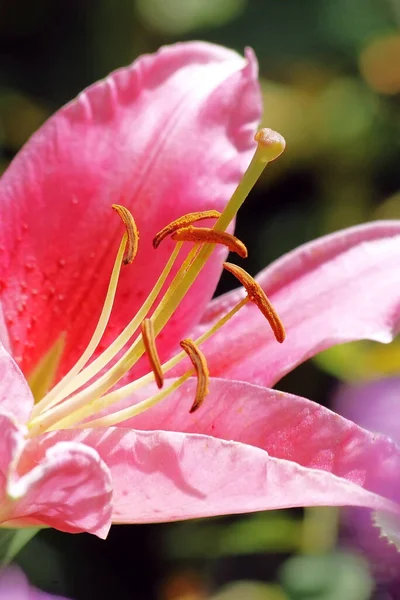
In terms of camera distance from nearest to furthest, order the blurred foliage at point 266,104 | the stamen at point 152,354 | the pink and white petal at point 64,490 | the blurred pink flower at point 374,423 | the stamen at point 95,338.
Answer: the pink and white petal at point 64,490, the stamen at point 152,354, the stamen at point 95,338, the blurred pink flower at point 374,423, the blurred foliage at point 266,104

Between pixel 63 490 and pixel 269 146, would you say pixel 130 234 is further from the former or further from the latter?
pixel 63 490

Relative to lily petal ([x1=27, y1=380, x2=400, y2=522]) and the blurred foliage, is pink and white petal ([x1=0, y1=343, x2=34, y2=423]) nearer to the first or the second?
lily petal ([x1=27, y1=380, x2=400, y2=522])

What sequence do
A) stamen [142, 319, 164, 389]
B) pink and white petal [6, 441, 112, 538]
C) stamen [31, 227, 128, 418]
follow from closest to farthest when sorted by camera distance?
1. pink and white petal [6, 441, 112, 538]
2. stamen [142, 319, 164, 389]
3. stamen [31, 227, 128, 418]

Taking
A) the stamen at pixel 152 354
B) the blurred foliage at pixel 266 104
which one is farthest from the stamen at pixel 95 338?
the blurred foliage at pixel 266 104

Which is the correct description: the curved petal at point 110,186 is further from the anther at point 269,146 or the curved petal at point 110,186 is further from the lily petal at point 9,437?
the lily petal at point 9,437

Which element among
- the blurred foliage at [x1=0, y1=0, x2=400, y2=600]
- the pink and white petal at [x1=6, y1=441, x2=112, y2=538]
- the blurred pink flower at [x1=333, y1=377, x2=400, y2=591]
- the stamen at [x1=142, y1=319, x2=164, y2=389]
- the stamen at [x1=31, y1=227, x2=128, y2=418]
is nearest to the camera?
the pink and white petal at [x1=6, y1=441, x2=112, y2=538]

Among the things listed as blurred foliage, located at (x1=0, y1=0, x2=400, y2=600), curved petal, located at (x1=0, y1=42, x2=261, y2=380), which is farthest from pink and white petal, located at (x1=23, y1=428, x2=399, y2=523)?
blurred foliage, located at (x1=0, y1=0, x2=400, y2=600)

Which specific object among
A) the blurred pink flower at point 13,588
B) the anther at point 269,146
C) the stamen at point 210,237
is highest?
the anther at point 269,146
